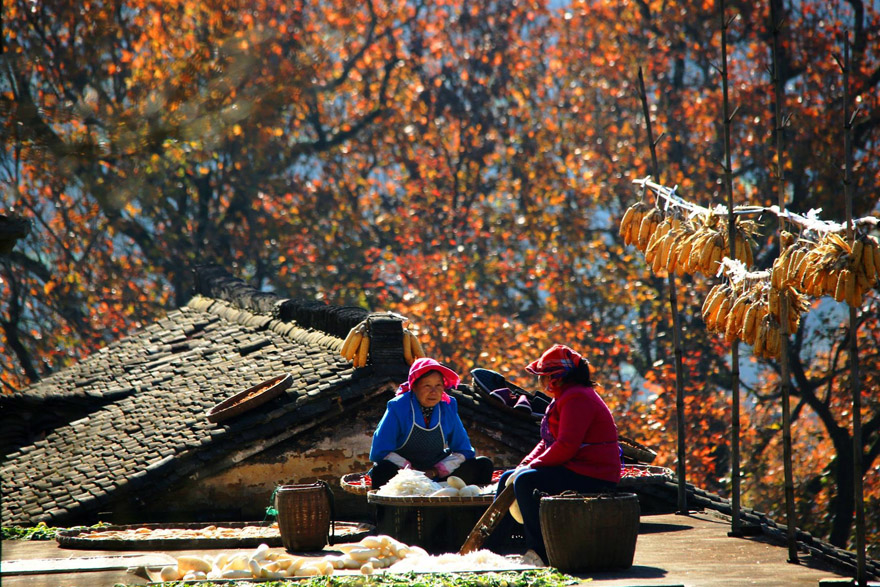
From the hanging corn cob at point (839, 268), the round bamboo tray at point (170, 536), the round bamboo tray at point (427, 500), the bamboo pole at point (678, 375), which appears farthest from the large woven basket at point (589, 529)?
the bamboo pole at point (678, 375)

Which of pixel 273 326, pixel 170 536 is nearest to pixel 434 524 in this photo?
pixel 170 536

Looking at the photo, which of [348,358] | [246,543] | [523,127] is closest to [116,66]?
[523,127]

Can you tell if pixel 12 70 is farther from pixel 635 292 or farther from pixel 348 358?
pixel 635 292

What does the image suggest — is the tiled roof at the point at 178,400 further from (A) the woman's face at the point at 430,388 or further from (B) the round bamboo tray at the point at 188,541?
(A) the woman's face at the point at 430,388

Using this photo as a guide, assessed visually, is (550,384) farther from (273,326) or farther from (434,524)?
(273,326)

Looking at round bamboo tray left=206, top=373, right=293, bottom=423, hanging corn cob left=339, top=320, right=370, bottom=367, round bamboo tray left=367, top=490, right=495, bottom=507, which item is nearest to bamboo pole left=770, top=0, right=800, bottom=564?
round bamboo tray left=367, top=490, right=495, bottom=507

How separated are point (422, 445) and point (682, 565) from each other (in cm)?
253

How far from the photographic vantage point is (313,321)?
15422 millimetres

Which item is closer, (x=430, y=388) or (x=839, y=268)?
(x=839, y=268)

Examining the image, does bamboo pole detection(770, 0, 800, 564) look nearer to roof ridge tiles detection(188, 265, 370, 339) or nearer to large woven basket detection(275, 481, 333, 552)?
large woven basket detection(275, 481, 333, 552)

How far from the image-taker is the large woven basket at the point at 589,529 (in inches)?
278

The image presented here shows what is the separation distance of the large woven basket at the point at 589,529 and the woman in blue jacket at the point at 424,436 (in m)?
2.26

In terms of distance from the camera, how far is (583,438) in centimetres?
768

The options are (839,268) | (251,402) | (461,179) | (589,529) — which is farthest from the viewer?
(461,179)
